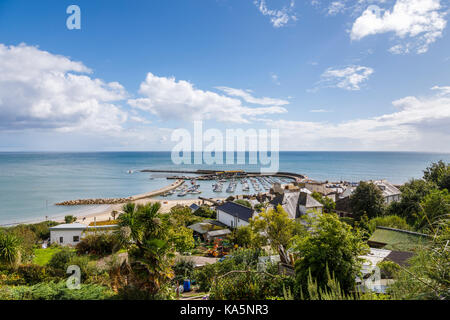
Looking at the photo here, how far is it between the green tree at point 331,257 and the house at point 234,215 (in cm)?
1918

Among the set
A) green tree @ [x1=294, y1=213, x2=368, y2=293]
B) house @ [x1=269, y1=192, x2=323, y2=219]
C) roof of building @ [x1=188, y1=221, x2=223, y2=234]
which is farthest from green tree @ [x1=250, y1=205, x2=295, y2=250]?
house @ [x1=269, y1=192, x2=323, y2=219]

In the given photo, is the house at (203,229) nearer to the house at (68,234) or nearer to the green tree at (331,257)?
the house at (68,234)

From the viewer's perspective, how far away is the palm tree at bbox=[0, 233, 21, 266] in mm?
12250

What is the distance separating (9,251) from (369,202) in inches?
1098

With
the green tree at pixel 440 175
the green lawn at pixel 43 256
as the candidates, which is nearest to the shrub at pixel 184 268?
the green lawn at pixel 43 256

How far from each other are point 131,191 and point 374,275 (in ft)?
208

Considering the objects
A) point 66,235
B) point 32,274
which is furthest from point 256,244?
point 66,235

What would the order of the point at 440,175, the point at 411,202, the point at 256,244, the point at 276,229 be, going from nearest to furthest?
the point at 276,229 → the point at 256,244 → the point at 411,202 → the point at 440,175

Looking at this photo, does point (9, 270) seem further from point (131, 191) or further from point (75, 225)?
point (131, 191)

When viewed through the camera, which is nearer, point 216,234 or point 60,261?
point 60,261

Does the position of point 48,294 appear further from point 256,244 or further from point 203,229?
point 203,229

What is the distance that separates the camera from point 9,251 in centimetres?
1238

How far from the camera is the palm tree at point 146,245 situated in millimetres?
6941
